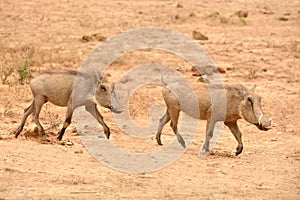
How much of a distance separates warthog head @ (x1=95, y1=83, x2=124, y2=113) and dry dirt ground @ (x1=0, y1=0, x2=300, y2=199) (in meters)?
0.51

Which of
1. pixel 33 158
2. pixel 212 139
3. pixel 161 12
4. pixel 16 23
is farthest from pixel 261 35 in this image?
pixel 33 158

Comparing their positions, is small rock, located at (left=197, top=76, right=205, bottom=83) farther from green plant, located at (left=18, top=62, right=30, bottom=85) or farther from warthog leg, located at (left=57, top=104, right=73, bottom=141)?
warthog leg, located at (left=57, top=104, right=73, bottom=141)

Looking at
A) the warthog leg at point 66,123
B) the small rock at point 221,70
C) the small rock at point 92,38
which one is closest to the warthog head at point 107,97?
the warthog leg at point 66,123

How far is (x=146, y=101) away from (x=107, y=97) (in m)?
3.36

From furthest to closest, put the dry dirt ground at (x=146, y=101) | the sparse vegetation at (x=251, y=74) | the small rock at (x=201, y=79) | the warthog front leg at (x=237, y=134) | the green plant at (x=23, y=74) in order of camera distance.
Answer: the sparse vegetation at (x=251, y=74) < the small rock at (x=201, y=79) < the green plant at (x=23, y=74) < the warthog front leg at (x=237, y=134) < the dry dirt ground at (x=146, y=101)

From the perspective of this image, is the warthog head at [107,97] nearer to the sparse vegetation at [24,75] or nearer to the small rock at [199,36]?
the sparse vegetation at [24,75]

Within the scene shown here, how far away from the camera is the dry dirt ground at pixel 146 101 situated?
7.52 metres

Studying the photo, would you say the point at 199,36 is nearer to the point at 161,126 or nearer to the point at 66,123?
the point at 161,126

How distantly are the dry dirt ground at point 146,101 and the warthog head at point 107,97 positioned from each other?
0.51 m

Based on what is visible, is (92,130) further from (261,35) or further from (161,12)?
(161,12)

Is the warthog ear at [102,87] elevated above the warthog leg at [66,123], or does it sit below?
above

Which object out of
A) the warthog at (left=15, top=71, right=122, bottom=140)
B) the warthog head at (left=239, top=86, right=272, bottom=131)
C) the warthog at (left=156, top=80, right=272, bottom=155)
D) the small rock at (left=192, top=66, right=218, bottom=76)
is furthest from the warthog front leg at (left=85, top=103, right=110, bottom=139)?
the small rock at (left=192, top=66, right=218, bottom=76)

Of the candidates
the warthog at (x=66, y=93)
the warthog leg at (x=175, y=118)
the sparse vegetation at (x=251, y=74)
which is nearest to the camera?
the warthog at (x=66, y=93)

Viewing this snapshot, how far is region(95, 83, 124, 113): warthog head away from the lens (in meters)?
10.0
